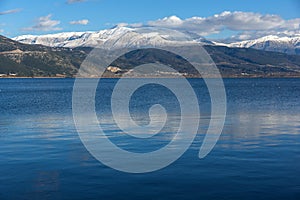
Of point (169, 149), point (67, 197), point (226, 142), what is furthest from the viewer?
point (226, 142)

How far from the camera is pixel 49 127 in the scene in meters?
50.0

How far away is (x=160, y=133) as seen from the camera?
43969mm

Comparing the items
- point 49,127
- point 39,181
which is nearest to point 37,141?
point 49,127

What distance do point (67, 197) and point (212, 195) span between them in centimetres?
737

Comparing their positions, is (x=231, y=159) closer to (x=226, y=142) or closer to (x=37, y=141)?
(x=226, y=142)


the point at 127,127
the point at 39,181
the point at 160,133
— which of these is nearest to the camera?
the point at 39,181

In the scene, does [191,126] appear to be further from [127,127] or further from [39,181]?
[39,181]

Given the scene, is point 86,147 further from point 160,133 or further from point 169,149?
point 160,133

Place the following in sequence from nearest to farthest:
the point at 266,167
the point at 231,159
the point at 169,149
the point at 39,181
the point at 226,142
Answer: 1. the point at 39,181
2. the point at 266,167
3. the point at 231,159
4. the point at 169,149
5. the point at 226,142

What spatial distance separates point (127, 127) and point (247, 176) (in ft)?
81.6

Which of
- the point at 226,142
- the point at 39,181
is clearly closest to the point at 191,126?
the point at 226,142

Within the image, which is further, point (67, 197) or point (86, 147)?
point (86, 147)

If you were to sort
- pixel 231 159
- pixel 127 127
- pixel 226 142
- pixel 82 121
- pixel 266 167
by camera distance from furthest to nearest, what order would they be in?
pixel 82 121, pixel 127 127, pixel 226 142, pixel 231 159, pixel 266 167

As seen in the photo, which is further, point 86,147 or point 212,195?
point 86,147
